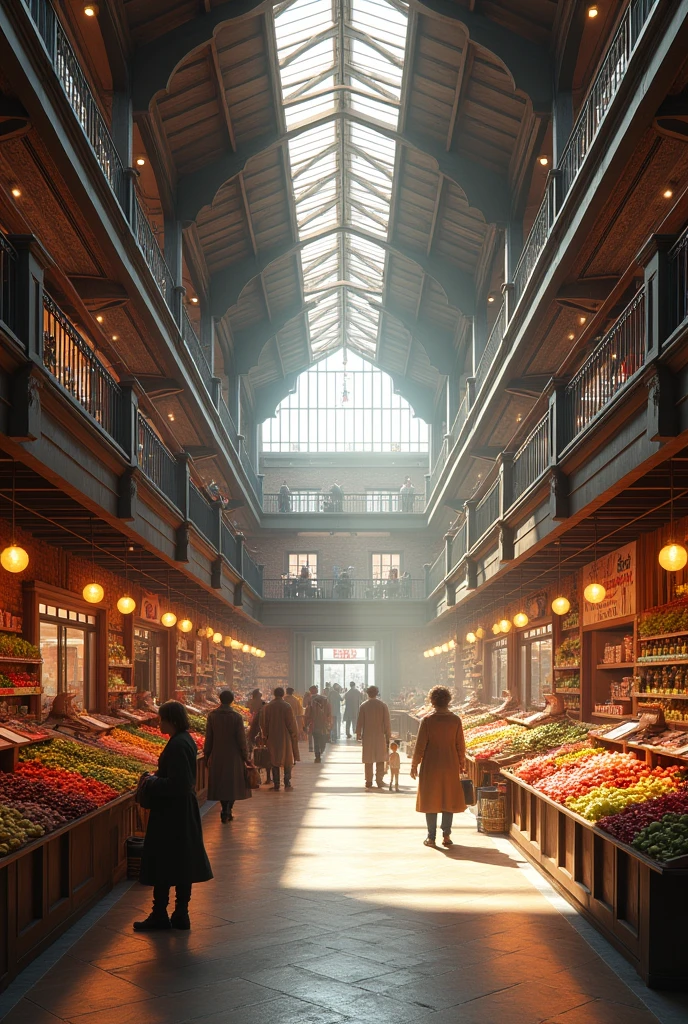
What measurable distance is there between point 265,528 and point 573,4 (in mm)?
25629

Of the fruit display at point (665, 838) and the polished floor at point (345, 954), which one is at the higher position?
the fruit display at point (665, 838)

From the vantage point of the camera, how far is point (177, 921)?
274 inches

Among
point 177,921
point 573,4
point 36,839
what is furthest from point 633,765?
point 573,4

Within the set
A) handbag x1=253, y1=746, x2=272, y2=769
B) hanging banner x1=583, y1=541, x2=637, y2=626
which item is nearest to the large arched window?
handbag x1=253, y1=746, x2=272, y2=769

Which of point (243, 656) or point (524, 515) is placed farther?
point (243, 656)

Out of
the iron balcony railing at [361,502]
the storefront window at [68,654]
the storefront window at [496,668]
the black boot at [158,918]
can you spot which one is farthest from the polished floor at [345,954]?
the iron balcony railing at [361,502]

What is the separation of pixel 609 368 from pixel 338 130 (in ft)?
53.3

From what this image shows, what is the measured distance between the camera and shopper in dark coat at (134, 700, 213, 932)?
22.5ft

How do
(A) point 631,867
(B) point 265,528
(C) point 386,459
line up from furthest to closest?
(C) point 386,459 → (B) point 265,528 → (A) point 631,867

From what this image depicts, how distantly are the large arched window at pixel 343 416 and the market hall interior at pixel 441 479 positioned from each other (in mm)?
17042

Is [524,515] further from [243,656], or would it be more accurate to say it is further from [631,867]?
[243,656]

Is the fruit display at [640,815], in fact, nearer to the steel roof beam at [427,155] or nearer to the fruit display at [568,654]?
the fruit display at [568,654]

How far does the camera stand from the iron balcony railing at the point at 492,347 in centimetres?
1850

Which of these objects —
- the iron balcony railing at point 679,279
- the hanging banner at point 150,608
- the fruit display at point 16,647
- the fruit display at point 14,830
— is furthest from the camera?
the hanging banner at point 150,608
